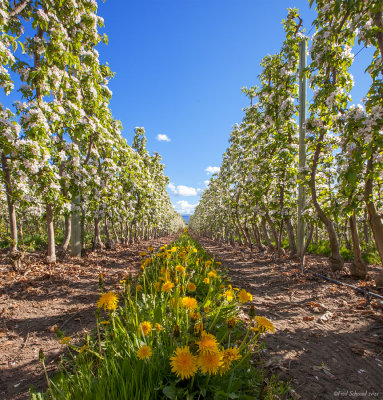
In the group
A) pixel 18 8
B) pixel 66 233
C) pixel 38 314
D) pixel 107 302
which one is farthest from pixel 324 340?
pixel 18 8

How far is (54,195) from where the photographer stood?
22.5 feet

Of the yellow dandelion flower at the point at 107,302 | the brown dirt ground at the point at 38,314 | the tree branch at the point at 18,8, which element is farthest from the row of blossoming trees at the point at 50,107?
the yellow dandelion flower at the point at 107,302

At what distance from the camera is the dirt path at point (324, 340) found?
251 cm

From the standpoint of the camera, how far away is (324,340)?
345 cm

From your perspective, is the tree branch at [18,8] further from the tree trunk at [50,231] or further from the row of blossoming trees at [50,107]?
the tree trunk at [50,231]

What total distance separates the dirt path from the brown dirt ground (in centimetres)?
246

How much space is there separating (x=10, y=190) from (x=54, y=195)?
1.13 metres

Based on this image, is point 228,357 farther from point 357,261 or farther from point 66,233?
point 66,233

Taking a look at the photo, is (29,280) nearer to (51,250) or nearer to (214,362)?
(51,250)

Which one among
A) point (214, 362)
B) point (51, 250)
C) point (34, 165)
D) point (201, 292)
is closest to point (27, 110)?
point (34, 165)

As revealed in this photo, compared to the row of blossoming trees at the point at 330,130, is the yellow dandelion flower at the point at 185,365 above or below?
below

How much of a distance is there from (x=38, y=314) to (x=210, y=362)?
454 centimetres

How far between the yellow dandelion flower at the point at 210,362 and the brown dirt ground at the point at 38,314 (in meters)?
2.02

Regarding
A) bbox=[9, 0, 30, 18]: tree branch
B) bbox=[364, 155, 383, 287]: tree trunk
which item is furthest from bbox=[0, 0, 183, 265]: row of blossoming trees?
bbox=[364, 155, 383, 287]: tree trunk
